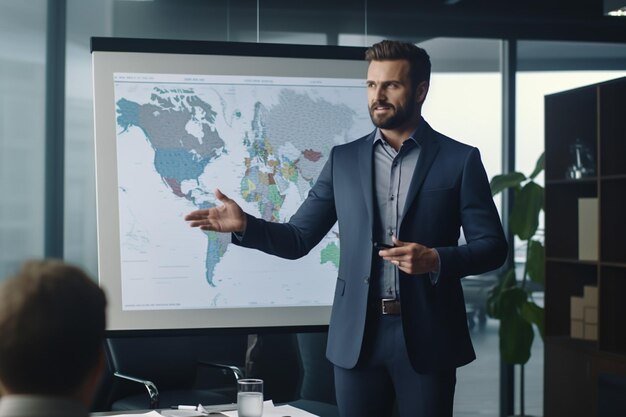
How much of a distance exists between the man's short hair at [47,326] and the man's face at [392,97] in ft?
5.90

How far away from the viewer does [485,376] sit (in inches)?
218

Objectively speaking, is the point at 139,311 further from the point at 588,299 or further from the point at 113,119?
the point at 588,299

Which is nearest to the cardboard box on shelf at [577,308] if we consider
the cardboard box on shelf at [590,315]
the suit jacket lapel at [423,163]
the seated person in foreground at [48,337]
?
the cardboard box on shelf at [590,315]

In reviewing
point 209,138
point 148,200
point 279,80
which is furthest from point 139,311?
point 279,80

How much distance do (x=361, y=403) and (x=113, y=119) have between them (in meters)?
1.50

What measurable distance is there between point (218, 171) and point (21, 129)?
183 centimetres

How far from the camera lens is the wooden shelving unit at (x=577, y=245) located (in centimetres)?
448

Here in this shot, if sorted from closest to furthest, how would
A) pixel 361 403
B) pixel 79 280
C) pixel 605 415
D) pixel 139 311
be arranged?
pixel 79 280, pixel 361 403, pixel 139 311, pixel 605 415

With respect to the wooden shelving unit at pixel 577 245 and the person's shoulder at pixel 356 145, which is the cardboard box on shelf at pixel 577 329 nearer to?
the wooden shelving unit at pixel 577 245

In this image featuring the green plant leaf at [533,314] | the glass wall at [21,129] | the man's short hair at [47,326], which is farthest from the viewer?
the green plant leaf at [533,314]

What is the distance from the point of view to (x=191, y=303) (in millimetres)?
3268

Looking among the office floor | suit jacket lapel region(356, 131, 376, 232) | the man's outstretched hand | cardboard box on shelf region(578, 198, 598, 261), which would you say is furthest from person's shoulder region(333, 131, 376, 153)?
the office floor

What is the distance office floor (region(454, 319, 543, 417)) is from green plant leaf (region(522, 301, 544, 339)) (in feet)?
1.64

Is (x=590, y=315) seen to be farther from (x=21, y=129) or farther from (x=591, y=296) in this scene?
(x=21, y=129)
